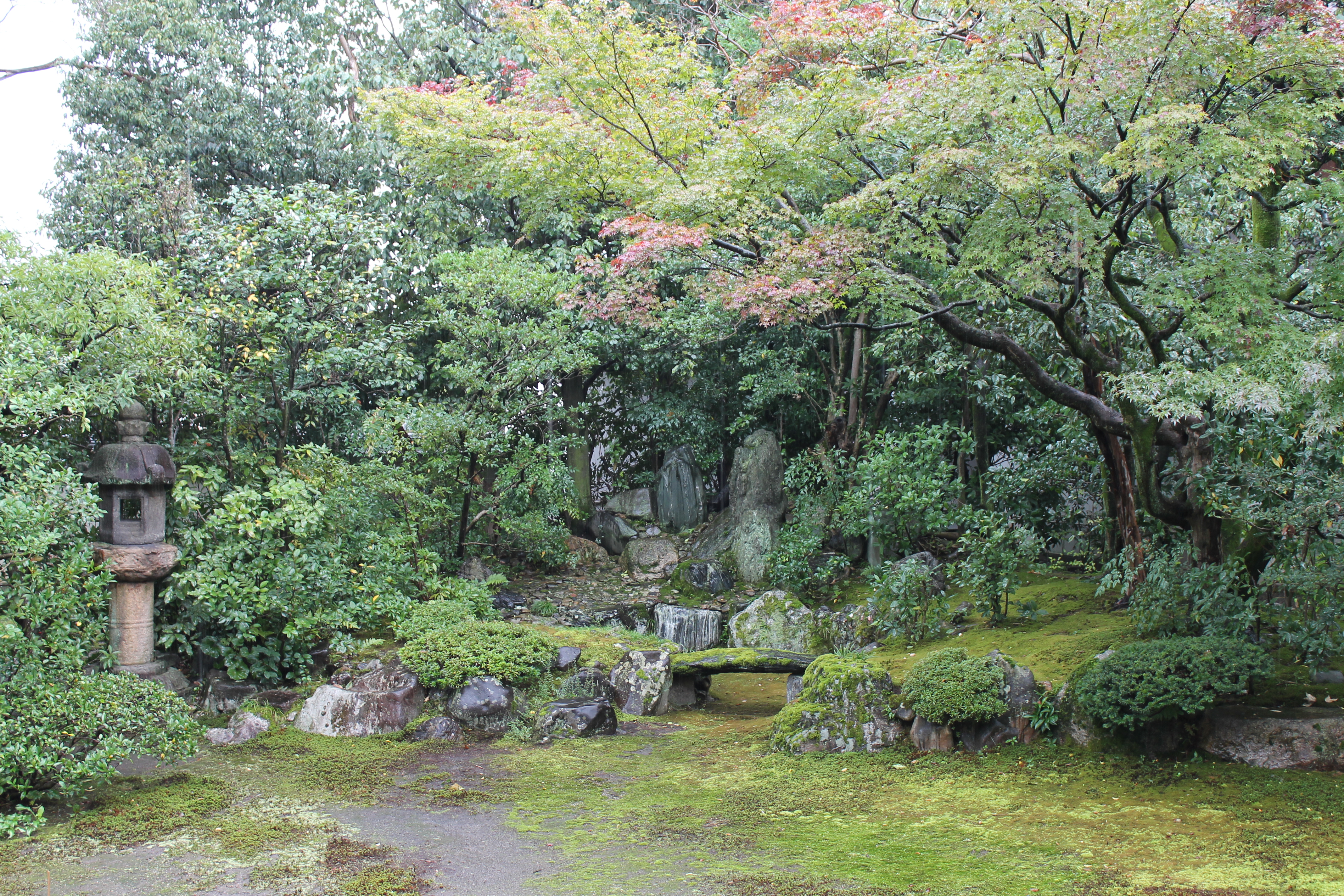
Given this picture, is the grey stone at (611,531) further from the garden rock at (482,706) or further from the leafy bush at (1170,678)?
the leafy bush at (1170,678)

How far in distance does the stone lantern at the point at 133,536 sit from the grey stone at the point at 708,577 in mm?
7501

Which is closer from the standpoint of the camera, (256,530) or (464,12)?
(256,530)

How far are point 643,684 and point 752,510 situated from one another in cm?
605

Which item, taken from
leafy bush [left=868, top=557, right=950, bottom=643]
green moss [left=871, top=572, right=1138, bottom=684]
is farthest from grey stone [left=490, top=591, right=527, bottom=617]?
green moss [left=871, top=572, right=1138, bottom=684]

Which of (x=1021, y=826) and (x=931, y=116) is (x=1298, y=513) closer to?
(x=1021, y=826)

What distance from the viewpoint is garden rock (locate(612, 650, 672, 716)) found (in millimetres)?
8969

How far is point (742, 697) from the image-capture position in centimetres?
1003

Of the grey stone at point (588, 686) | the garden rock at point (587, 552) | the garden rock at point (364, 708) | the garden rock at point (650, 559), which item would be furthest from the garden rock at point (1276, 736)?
the garden rock at point (587, 552)

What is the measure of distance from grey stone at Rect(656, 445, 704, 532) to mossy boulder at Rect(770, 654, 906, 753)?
8.62 meters

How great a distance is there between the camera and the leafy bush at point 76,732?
5.59m

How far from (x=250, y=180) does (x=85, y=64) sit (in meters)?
2.52

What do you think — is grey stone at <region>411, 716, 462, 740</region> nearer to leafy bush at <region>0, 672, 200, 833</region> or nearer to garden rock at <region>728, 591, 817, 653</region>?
leafy bush at <region>0, 672, 200, 833</region>

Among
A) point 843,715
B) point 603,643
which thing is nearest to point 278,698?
point 603,643

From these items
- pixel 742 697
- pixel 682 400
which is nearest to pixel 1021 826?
pixel 742 697
